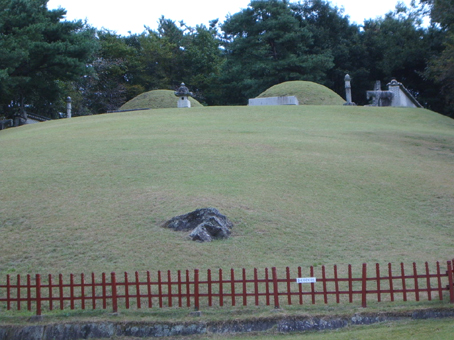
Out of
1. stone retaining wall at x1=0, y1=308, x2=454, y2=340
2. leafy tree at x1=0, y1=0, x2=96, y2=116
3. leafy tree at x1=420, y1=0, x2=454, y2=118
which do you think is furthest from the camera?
leafy tree at x1=420, y1=0, x2=454, y2=118

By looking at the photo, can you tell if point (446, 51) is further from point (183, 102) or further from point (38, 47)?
point (38, 47)

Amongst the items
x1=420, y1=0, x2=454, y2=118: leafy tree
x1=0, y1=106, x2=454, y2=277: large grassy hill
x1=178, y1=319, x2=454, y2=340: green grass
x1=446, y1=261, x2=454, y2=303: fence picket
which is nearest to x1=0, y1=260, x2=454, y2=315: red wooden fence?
x1=446, y1=261, x2=454, y2=303: fence picket

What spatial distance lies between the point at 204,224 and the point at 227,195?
9.42 ft

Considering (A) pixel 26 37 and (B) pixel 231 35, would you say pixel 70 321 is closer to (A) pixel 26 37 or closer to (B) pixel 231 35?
(A) pixel 26 37

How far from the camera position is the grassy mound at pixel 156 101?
44.6m

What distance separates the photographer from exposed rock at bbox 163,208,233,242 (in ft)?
40.9

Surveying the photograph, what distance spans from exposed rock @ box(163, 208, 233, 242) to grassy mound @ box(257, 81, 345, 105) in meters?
29.0

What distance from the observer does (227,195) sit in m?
15.4

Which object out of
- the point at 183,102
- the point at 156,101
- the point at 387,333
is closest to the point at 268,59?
the point at 156,101

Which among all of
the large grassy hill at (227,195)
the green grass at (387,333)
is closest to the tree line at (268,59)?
the large grassy hill at (227,195)

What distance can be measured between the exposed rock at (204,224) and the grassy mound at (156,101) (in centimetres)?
3171

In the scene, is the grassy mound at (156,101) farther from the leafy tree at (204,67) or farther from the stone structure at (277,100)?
the leafy tree at (204,67)

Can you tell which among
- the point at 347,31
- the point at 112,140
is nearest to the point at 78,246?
the point at 112,140

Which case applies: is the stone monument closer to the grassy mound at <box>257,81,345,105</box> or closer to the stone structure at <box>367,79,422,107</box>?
the stone structure at <box>367,79,422,107</box>
